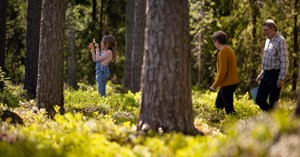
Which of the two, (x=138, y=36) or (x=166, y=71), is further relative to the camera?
(x=138, y=36)

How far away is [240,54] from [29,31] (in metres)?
12.5

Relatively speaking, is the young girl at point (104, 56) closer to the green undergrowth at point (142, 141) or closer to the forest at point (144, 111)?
the forest at point (144, 111)

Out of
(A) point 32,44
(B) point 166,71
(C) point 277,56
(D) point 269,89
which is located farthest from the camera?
(A) point 32,44

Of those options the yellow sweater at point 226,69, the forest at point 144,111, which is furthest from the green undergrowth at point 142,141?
the yellow sweater at point 226,69

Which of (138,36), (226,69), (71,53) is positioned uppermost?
(138,36)

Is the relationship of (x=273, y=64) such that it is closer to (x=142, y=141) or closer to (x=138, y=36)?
(x=142, y=141)

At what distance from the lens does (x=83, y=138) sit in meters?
5.46

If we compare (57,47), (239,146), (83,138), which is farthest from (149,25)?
(57,47)

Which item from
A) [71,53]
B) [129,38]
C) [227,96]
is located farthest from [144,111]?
[71,53]

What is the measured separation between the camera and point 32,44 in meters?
14.5

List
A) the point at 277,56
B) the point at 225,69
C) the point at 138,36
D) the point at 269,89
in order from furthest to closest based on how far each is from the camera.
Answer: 1. the point at 138,36
2. the point at 225,69
3. the point at 269,89
4. the point at 277,56

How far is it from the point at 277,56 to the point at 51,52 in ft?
14.4

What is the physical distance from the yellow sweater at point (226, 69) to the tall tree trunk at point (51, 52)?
Result: 3.15 m

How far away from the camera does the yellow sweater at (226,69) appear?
9.70m
